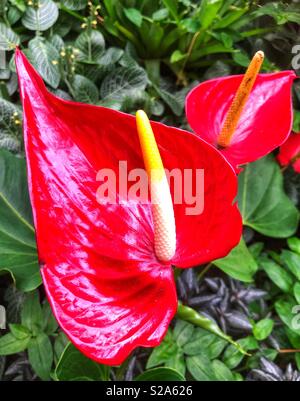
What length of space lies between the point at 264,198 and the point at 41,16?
471mm

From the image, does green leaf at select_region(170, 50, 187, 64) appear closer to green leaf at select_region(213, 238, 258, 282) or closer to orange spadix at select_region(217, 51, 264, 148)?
orange spadix at select_region(217, 51, 264, 148)

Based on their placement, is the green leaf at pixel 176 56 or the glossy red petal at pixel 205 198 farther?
the green leaf at pixel 176 56

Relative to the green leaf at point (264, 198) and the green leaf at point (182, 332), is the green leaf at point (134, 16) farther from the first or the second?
the green leaf at point (182, 332)

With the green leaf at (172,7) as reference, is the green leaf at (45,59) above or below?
below

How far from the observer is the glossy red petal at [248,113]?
62cm

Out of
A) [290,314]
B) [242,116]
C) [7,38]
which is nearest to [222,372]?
[290,314]

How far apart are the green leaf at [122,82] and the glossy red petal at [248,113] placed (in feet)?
0.49

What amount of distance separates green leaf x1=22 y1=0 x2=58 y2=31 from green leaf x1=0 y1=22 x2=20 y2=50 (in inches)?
1.3

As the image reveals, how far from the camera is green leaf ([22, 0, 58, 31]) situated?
0.74m

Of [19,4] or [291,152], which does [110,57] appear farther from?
[291,152]

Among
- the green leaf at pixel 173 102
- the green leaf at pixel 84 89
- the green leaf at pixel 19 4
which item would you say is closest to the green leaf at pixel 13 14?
the green leaf at pixel 19 4

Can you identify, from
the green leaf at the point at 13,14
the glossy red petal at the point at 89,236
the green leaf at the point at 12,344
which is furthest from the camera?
the green leaf at the point at 13,14

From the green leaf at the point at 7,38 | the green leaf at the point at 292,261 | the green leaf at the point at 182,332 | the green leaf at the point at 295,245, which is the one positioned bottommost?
the green leaf at the point at 182,332
